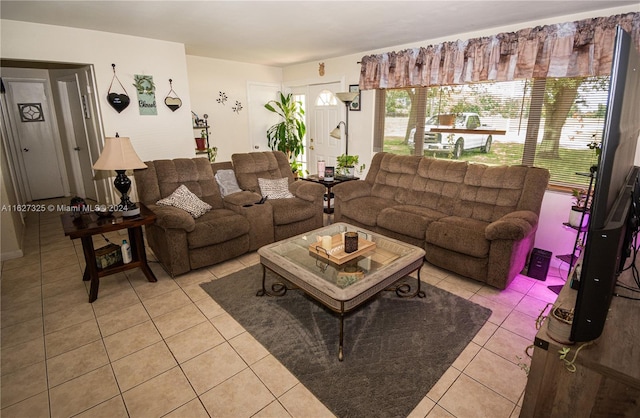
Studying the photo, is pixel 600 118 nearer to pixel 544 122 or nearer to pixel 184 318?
pixel 544 122

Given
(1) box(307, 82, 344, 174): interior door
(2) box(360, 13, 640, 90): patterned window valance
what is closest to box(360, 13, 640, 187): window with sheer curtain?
(2) box(360, 13, 640, 90): patterned window valance

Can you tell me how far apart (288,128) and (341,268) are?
4115mm

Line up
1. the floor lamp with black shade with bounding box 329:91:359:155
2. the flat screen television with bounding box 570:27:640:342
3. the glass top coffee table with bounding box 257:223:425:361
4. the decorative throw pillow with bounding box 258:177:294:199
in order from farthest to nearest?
the floor lamp with black shade with bounding box 329:91:359:155, the decorative throw pillow with bounding box 258:177:294:199, the glass top coffee table with bounding box 257:223:425:361, the flat screen television with bounding box 570:27:640:342

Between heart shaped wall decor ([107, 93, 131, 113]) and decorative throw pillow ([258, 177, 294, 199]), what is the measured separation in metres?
1.87

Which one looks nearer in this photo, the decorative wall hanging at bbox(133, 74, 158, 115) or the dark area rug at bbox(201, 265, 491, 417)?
the dark area rug at bbox(201, 265, 491, 417)

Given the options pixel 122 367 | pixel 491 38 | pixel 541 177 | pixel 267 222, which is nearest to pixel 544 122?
pixel 541 177

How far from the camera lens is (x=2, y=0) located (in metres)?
2.68

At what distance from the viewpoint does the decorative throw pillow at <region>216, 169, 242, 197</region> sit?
3848 mm

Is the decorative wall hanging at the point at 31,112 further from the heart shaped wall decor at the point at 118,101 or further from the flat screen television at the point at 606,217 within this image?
the flat screen television at the point at 606,217

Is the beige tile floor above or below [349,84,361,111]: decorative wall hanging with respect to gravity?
below

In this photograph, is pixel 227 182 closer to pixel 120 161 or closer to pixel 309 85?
pixel 120 161

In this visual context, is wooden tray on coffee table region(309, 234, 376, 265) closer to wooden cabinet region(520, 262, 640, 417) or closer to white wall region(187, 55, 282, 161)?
wooden cabinet region(520, 262, 640, 417)

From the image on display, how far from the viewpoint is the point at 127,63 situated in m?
3.95

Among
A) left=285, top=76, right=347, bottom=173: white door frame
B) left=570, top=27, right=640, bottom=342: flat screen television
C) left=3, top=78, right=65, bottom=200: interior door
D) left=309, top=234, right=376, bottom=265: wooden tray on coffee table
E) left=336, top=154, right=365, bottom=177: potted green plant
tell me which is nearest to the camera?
left=570, top=27, right=640, bottom=342: flat screen television
